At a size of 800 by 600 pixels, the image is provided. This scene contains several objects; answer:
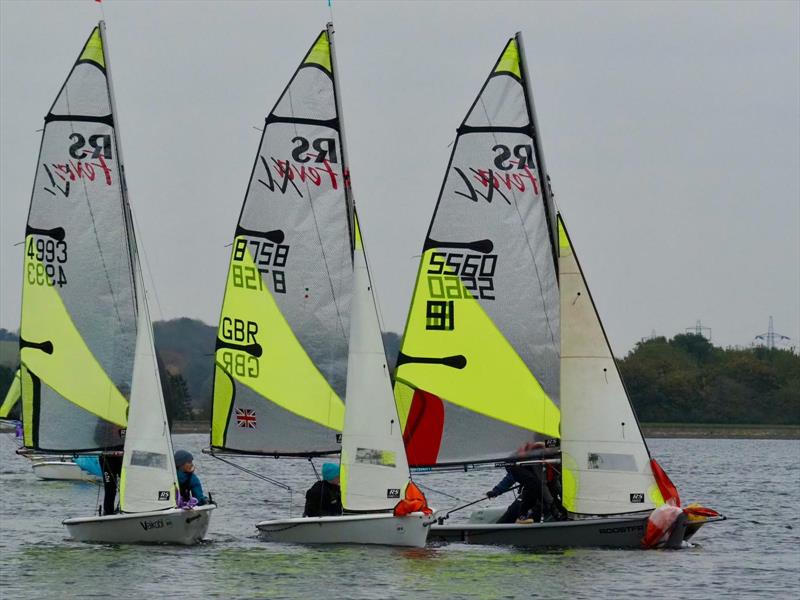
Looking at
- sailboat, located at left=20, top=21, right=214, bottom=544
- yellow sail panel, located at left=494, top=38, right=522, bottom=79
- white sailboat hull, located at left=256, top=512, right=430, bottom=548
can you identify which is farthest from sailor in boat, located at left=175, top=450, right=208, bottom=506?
yellow sail panel, located at left=494, top=38, right=522, bottom=79

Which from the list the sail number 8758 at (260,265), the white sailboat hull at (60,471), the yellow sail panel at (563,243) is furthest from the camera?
the white sailboat hull at (60,471)

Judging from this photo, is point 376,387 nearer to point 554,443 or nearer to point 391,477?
point 391,477

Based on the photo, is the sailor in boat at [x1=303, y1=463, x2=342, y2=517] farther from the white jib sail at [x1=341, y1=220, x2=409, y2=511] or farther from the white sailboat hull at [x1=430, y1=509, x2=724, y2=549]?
the white sailboat hull at [x1=430, y1=509, x2=724, y2=549]

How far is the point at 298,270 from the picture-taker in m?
29.4

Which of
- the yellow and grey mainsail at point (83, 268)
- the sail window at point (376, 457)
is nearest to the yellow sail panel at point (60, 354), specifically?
the yellow and grey mainsail at point (83, 268)

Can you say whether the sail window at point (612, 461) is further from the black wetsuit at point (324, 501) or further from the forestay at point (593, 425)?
the black wetsuit at point (324, 501)

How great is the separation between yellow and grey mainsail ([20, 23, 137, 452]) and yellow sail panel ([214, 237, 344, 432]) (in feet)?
5.57

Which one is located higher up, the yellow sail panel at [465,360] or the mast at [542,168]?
the mast at [542,168]

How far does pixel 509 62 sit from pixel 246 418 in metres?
7.21

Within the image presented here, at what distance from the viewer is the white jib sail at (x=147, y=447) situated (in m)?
26.2

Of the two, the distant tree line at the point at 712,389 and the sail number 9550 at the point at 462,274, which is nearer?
the sail number 9550 at the point at 462,274

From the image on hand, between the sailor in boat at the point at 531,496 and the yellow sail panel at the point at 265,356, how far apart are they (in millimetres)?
3059

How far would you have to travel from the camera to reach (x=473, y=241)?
28516 mm

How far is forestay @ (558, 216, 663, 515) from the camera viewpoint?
88.7ft
